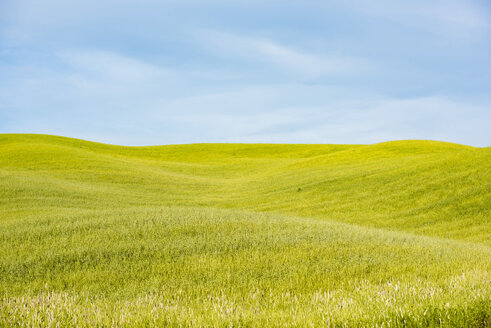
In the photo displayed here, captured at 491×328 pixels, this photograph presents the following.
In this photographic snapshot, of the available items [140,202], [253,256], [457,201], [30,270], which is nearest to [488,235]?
[457,201]

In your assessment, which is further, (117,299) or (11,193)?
(11,193)

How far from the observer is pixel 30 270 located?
6.65 m

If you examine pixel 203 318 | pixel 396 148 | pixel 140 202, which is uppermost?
pixel 396 148

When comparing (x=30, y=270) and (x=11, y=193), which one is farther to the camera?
(x=11, y=193)

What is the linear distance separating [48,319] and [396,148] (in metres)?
51.4

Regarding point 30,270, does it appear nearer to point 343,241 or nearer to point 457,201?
point 343,241

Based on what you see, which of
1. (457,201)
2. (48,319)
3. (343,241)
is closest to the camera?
(48,319)

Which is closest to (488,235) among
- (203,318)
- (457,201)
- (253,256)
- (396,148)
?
(457,201)

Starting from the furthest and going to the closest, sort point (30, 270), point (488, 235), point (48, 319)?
point (488, 235), point (30, 270), point (48, 319)

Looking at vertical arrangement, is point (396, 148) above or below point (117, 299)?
above

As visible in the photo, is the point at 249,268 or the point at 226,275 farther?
the point at 249,268

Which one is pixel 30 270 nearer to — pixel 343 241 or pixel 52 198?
pixel 343 241

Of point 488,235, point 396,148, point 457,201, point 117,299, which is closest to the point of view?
point 117,299

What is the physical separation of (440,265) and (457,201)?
1361cm
